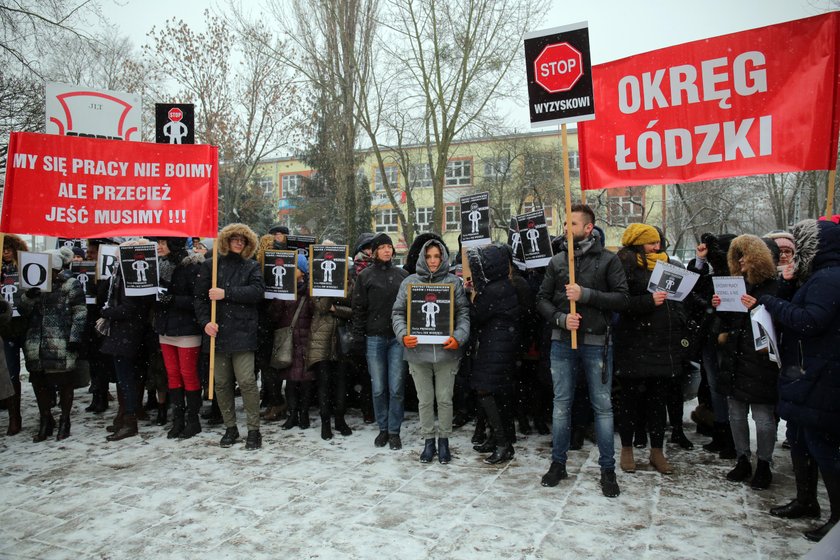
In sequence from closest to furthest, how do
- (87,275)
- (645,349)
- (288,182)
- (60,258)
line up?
(645,349), (60,258), (87,275), (288,182)

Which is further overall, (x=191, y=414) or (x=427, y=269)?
(x=191, y=414)

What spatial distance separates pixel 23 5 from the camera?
11.7 metres

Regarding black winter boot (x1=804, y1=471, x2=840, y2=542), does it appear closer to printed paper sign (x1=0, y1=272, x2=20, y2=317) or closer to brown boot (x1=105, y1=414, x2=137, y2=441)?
brown boot (x1=105, y1=414, x2=137, y2=441)

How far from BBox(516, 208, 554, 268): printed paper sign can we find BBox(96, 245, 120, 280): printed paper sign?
5099 mm

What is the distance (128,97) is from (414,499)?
681 centimetres

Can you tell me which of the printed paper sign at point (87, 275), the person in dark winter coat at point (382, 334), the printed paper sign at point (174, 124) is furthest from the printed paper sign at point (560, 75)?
the printed paper sign at point (87, 275)

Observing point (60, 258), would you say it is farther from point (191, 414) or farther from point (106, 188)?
point (191, 414)

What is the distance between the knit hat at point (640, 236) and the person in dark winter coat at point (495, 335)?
1.16 m

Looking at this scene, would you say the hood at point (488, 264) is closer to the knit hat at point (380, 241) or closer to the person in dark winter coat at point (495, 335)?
the person in dark winter coat at point (495, 335)

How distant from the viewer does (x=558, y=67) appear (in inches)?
209

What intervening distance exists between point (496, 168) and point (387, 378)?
31.4m

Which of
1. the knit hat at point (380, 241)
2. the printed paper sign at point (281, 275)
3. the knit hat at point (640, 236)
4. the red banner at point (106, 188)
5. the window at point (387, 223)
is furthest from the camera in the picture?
the window at point (387, 223)

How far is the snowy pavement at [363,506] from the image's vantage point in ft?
13.0

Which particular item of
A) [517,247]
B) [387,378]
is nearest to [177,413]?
[387,378]
